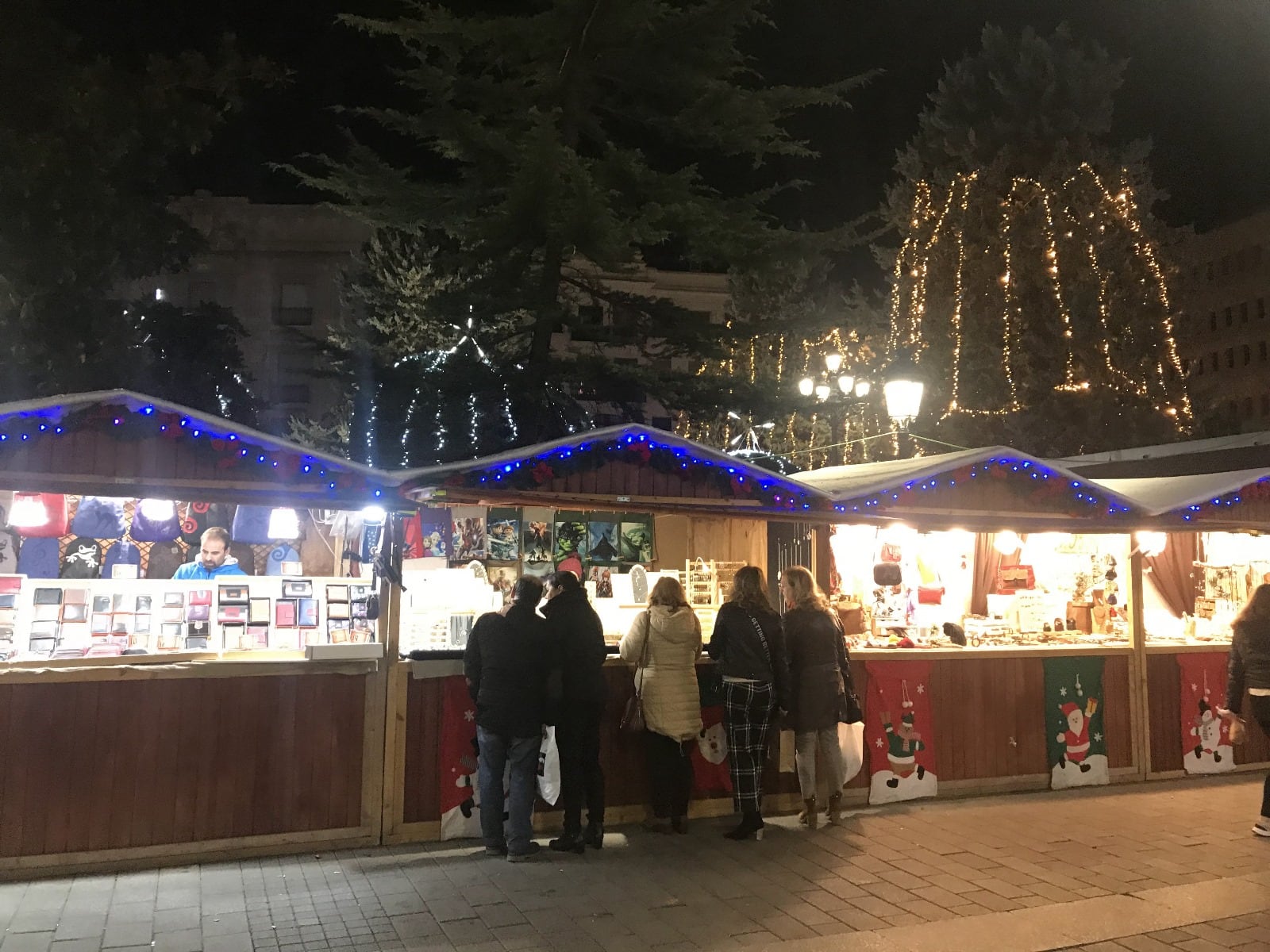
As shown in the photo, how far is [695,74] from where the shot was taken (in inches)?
501

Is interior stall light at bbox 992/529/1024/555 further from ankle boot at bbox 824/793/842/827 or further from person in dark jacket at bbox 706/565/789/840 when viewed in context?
person in dark jacket at bbox 706/565/789/840

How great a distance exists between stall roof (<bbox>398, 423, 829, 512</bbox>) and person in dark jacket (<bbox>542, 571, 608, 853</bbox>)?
87cm

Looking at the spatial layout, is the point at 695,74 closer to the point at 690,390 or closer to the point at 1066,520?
the point at 690,390

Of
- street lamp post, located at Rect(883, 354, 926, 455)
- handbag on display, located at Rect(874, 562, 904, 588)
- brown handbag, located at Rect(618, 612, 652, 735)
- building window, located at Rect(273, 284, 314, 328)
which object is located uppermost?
building window, located at Rect(273, 284, 314, 328)

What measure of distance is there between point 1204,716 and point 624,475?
6.37 meters

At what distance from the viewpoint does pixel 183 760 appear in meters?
6.23

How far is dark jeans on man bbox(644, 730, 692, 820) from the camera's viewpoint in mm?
7086

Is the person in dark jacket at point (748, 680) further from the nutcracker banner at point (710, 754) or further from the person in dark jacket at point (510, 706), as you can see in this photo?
the person in dark jacket at point (510, 706)

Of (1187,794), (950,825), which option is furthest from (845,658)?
(1187,794)

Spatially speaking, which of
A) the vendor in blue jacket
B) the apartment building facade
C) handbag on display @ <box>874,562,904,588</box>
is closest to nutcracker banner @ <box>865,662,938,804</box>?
handbag on display @ <box>874,562,904,588</box>

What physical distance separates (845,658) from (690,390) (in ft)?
22.7

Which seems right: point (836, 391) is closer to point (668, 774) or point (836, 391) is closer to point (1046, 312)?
point (668, 774)

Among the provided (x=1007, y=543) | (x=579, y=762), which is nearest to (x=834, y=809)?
(x=579, y=762)

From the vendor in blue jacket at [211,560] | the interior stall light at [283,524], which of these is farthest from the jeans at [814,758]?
the vendor in blue jacket at [211,560]
